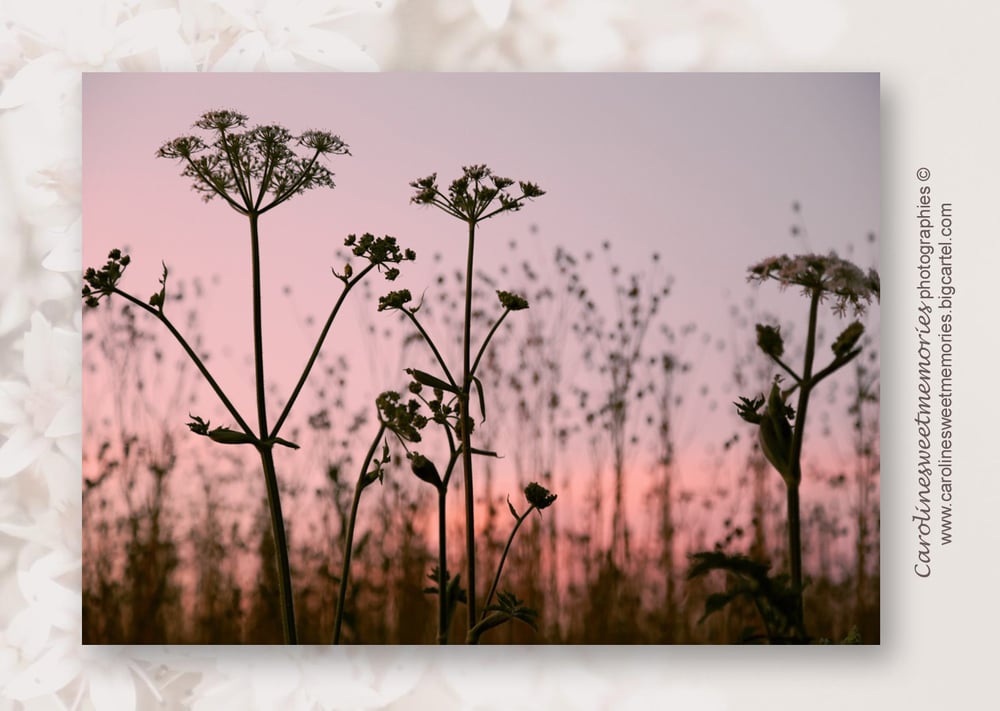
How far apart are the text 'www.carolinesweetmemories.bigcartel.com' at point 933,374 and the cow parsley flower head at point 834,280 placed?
14 cm

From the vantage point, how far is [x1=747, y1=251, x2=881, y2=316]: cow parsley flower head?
231cm

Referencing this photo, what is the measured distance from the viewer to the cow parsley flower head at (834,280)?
231cm

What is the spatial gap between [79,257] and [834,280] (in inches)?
68.4
